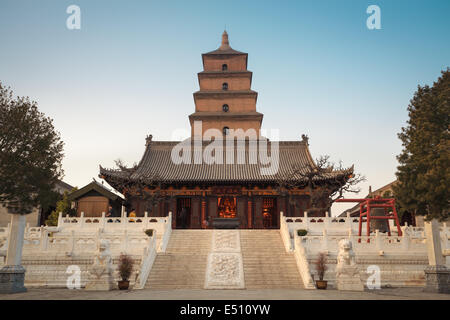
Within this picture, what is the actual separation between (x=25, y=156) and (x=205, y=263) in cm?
695

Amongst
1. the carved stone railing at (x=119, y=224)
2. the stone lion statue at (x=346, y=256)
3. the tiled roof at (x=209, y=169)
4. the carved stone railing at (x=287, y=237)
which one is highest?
the tiled roof at (x=209, y=169)

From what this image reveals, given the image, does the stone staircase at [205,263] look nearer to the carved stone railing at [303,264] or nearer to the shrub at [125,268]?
the carved stone railing at [303,264]

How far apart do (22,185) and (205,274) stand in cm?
625

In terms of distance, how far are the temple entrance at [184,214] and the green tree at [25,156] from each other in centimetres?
1398

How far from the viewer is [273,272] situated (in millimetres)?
12844

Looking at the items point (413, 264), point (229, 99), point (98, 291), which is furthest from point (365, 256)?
point (229, 99)

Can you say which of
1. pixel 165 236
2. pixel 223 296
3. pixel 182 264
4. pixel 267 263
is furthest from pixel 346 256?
pixel 165 236

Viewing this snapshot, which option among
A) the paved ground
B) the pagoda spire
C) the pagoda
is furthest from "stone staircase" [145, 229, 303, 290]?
the pagoda spire

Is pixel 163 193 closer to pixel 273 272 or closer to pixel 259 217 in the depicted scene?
pixel 259 217

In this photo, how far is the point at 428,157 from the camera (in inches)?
391

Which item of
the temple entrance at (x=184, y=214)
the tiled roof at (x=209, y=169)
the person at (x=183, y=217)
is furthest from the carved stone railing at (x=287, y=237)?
the temple entrance at (x=184, y=214)

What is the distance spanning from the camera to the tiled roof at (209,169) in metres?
23.3

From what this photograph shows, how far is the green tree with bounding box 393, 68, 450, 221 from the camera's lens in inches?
380

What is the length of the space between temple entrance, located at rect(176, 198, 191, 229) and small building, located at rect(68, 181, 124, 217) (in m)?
3.98
